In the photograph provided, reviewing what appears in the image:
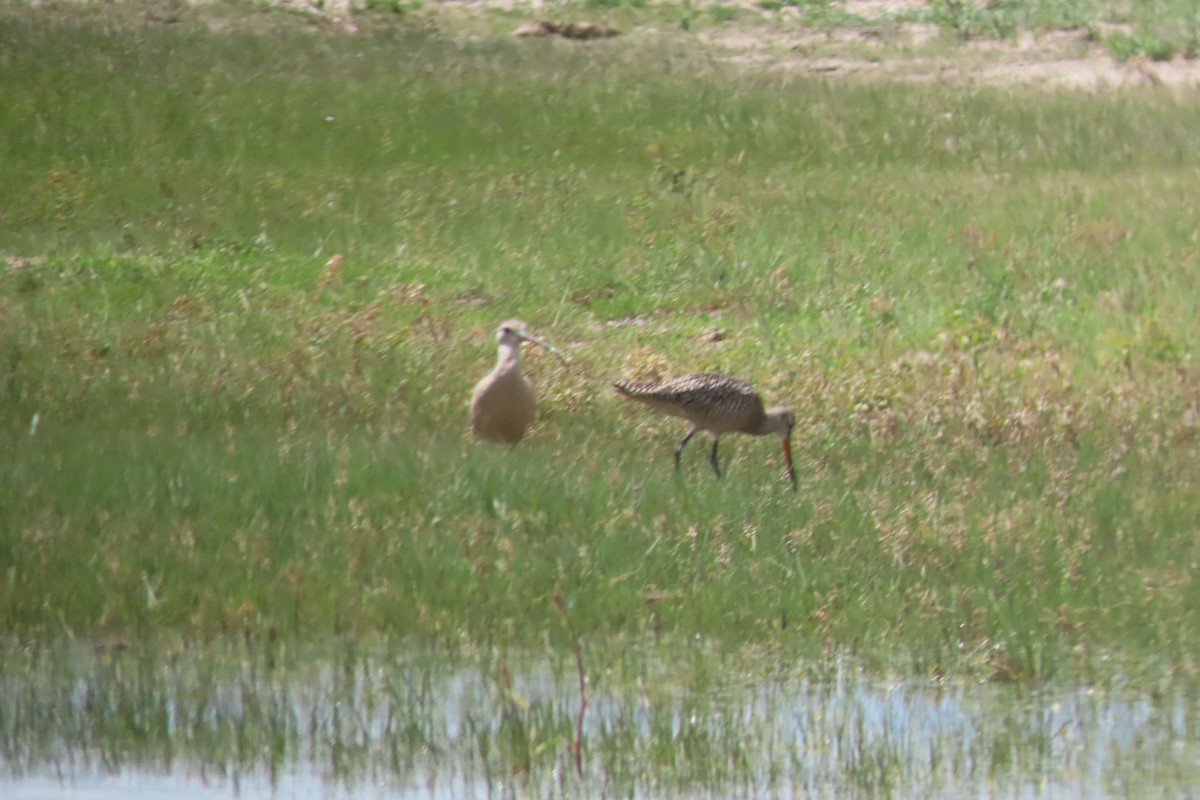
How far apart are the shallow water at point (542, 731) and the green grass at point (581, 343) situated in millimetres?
393

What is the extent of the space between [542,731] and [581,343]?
1024cm

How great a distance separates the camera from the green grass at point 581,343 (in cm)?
975

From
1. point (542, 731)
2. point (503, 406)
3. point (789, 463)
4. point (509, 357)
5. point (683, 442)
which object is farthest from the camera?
point (509, 357)

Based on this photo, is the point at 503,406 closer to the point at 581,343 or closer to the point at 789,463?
the point at 789,463

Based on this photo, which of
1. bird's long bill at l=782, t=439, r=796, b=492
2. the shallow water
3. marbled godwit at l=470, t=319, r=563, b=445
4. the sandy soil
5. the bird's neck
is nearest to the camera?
the shallow water

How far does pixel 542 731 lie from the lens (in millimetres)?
8016

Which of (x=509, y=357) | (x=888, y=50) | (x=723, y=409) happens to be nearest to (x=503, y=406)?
(x=509, y=357)

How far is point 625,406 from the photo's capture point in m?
14.7

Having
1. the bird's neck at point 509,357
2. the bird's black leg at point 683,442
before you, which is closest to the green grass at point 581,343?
the bird's black leg at point 683,442

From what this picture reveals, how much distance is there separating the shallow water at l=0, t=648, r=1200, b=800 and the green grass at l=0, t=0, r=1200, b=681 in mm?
393

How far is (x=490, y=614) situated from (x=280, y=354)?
20.3 feet

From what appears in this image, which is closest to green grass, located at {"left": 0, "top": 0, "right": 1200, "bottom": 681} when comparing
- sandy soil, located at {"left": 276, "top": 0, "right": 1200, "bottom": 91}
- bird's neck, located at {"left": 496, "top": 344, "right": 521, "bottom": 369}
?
bird's neck, located at {"left": 496, "top": 344, "right": 521, "bottom": 369}

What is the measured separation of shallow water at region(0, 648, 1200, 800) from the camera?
7570 millimetres

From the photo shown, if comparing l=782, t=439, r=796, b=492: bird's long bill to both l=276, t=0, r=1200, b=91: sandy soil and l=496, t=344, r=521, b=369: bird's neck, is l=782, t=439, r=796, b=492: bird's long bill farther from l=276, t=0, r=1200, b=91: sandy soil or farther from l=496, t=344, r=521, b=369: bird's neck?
l=276, t=0, r=1200, b=91: sandy soil
